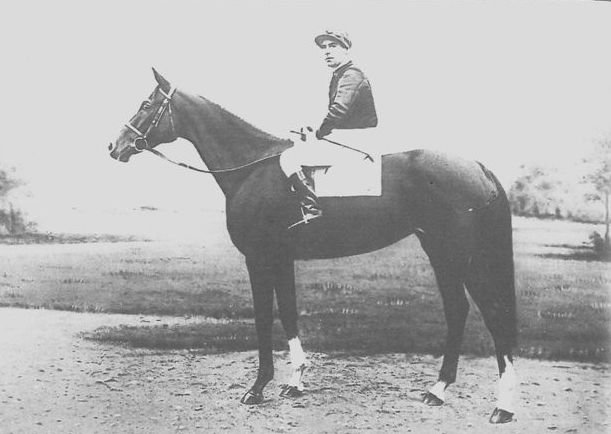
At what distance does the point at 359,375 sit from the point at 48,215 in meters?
2.05

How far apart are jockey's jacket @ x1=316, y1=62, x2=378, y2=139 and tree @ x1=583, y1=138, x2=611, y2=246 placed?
4.71ft

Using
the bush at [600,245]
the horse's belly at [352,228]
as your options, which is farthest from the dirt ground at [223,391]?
the bush at [600,245]

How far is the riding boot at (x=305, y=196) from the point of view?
12.1ft

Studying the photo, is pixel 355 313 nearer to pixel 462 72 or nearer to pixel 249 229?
pixel 249 229

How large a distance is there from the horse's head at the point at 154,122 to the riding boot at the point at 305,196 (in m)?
0.75

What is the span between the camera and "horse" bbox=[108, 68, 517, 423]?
374 cm

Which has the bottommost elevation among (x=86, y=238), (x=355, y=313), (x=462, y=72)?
(x=355, y=313)

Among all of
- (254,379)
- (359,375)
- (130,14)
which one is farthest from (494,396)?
(130,14)

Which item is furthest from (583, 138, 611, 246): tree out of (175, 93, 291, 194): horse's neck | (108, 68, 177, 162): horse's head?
(108, 68, 177, 162): horse's head

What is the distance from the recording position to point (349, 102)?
381cm

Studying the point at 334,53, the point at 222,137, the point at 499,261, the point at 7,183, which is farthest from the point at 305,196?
the point at 7,183

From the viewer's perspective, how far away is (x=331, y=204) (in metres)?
3.73

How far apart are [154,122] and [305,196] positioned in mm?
947

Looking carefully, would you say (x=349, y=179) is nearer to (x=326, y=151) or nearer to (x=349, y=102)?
(x=326, y=151)
